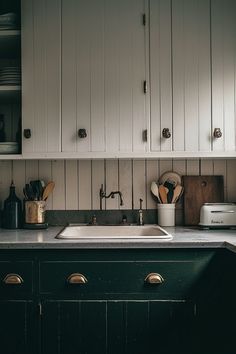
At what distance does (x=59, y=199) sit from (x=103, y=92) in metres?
0.79

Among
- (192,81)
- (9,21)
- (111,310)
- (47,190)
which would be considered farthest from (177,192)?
(9,21)

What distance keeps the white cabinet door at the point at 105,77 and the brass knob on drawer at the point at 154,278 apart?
75 cm

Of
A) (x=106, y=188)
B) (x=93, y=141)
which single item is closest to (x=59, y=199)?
(x=106, y=188)

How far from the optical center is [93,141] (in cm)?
249

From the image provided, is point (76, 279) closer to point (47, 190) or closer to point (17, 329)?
point (17, 329)

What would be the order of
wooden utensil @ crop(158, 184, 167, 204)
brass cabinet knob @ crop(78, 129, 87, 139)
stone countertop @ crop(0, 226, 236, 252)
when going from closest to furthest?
stone countertop @ crop(0, 226, 236, 252), brass cabinet knob @ crop(78, 129, 87, 139), wooden utensil @ crop(158, 184, 167, 204)

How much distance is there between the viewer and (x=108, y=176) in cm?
282

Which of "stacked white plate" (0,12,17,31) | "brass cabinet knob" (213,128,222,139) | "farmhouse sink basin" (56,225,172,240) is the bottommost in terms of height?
"farmhouse sink basin" (56,225,172,240)

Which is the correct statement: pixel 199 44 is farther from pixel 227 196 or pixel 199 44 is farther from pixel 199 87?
pixel 227 196

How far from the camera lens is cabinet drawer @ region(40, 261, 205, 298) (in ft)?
6.94

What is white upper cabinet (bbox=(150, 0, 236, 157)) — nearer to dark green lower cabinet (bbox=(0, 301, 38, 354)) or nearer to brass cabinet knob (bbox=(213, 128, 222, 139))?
brass cabinet knob (bbox=(213, 128, 222, 139))

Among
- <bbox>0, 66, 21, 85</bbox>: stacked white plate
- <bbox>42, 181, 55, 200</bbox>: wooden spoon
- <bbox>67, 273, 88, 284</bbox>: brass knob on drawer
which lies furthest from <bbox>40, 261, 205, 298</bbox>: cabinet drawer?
<bbox>0, 66, 21, 85</bbox>: stacked white plate

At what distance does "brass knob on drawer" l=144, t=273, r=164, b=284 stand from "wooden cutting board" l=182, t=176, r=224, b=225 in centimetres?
78

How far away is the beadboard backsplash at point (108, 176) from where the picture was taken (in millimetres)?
2812
